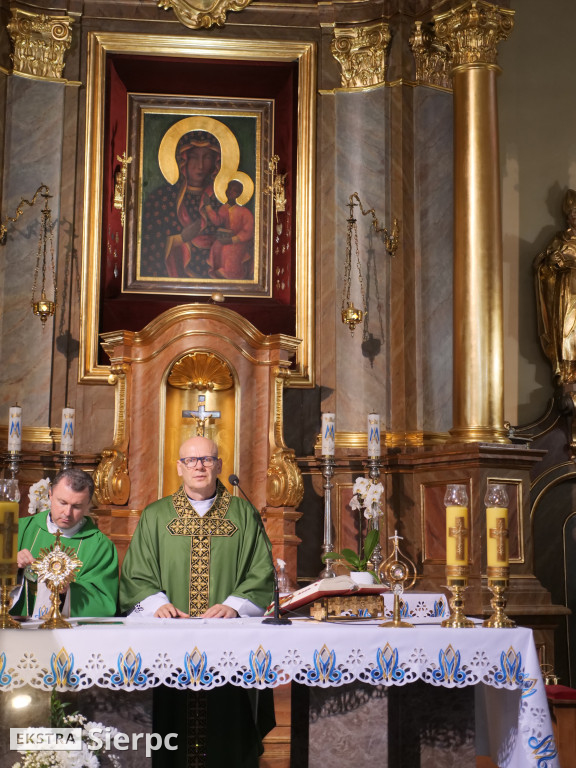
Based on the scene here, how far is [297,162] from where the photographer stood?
32.3ft

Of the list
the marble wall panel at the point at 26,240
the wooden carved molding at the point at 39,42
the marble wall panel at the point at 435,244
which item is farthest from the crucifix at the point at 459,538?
the wooden carved molding at the point at 39,42

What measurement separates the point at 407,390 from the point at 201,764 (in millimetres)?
4813

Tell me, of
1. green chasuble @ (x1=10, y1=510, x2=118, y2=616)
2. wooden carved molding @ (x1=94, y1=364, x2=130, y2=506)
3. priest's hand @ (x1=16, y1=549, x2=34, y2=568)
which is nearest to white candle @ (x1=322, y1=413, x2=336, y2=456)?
wooden carved molding @ (x1=94, y1=364, x2=130, y2=506)

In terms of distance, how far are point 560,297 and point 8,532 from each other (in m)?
6.70

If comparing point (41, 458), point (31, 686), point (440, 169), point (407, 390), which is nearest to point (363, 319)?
point (407, 390)

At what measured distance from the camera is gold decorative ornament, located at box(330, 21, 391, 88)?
971 centimetres

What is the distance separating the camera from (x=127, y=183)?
385 inches

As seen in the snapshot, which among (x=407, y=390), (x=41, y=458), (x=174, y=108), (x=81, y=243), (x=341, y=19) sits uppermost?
(x=341, y=19)

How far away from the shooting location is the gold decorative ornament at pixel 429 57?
9602mm

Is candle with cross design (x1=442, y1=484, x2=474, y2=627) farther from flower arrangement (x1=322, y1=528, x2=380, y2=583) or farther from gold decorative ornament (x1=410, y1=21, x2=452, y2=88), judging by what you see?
gold decorative ornament (x1=410, y1=21, x2=452, y2=88)

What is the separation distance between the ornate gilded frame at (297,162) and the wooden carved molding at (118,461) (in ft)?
1.85

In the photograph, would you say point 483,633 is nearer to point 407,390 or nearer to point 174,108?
point 407,390

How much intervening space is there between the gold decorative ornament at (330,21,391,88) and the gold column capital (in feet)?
2.18

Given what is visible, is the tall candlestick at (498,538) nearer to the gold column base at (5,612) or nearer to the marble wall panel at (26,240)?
the gold column base at (5,612)
